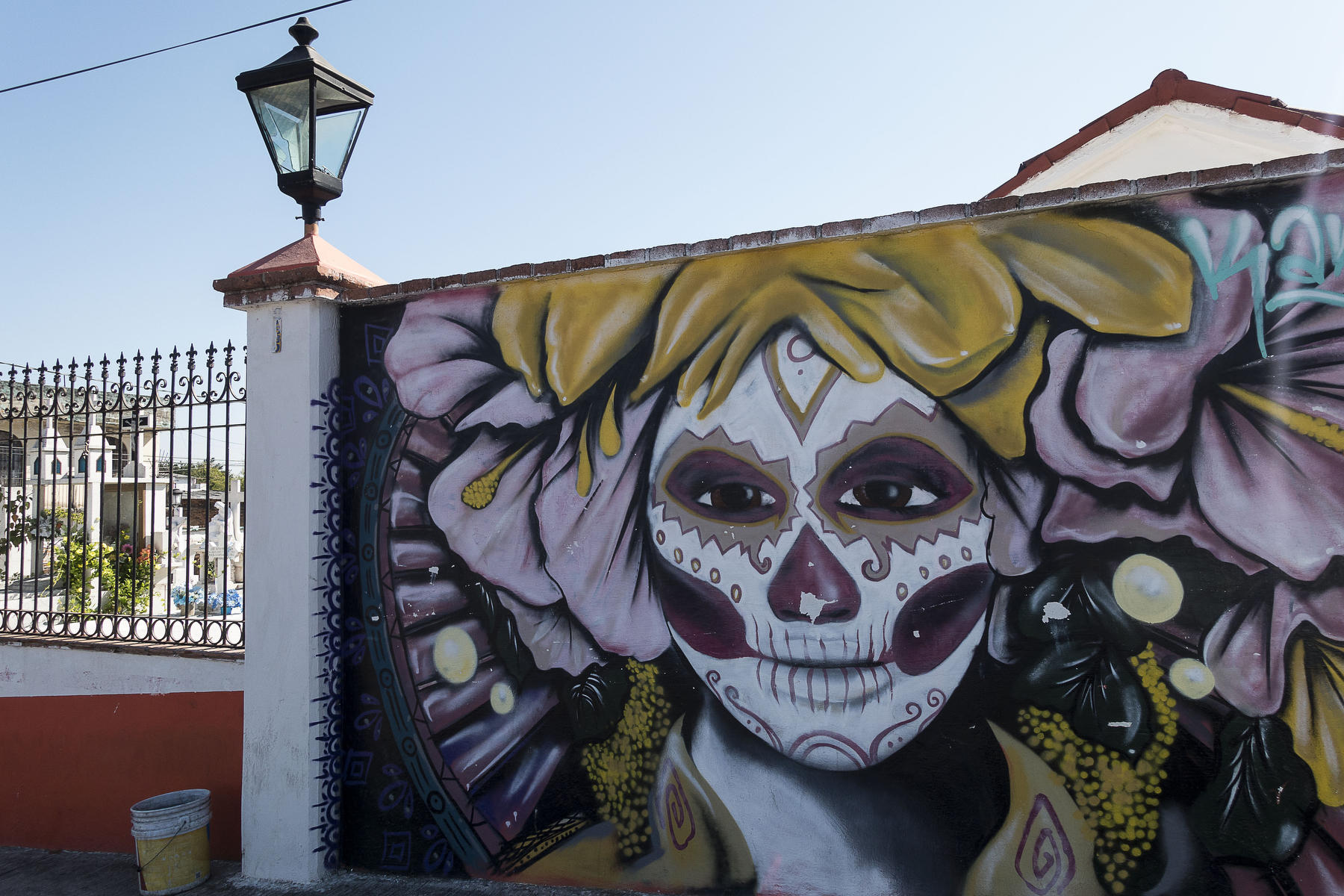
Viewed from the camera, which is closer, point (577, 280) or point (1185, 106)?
point (577, 280)

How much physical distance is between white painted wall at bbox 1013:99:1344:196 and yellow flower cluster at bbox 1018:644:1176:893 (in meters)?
4.76

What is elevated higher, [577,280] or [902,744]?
[577,280]

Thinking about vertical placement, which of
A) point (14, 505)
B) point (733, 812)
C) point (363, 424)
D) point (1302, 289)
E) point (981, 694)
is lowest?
point (733, 812)

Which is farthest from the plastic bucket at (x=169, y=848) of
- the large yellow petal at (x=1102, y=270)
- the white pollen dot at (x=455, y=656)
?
the large yellow petal at (x=1102, y=270)

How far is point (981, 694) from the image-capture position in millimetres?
3482

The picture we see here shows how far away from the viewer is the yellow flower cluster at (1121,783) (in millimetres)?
3236

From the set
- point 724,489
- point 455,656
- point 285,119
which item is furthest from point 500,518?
point 285,119

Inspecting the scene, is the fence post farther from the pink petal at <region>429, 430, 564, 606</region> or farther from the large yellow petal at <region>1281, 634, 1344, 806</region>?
the large yellow petal at <region>1281, 634, 1344, 806</region>

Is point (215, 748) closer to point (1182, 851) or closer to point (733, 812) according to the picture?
point (733, 812)

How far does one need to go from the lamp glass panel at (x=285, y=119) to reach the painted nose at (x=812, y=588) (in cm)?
339

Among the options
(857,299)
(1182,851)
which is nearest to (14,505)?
(857,299)

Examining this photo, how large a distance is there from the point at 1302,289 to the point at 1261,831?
6.23 feet

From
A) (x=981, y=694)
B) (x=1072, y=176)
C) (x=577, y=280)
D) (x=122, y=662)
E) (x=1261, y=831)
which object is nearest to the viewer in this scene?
(x=1261, y=831)

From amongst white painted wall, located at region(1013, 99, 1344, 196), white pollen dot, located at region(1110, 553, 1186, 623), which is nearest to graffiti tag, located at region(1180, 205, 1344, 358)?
white pollen dot, located at region(1110, 553, 1186, 623)
